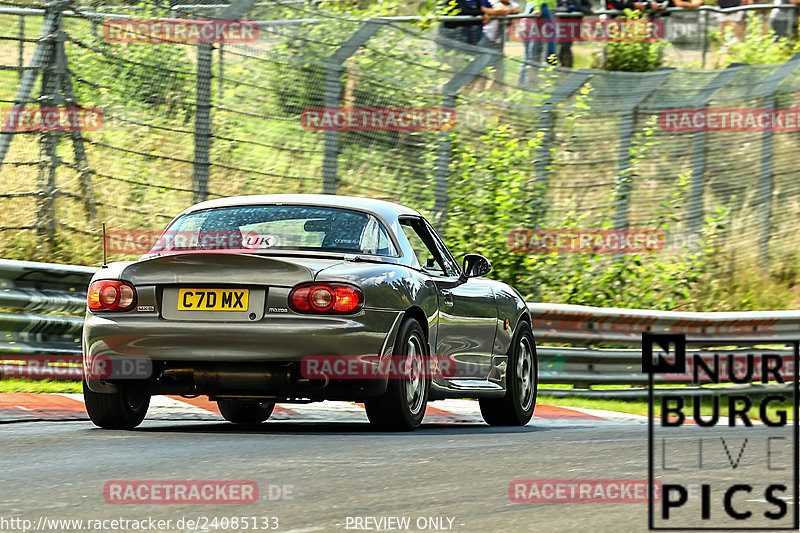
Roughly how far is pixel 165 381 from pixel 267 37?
281 inches

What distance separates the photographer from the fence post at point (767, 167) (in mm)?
17141

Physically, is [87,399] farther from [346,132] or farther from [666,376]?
[346,132]

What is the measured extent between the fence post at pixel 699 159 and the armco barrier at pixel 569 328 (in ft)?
9.26

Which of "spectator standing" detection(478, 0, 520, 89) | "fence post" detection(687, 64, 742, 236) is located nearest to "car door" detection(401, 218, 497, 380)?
"spectator standing" detection(478, 0, 520, 89)

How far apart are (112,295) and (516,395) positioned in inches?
122

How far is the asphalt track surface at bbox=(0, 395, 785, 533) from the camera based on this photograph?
16.3ft

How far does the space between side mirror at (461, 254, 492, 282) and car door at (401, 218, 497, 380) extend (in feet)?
0.18

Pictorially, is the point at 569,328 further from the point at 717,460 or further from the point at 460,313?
the point at 717,460

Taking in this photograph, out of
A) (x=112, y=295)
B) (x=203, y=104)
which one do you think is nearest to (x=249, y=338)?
(x=112, y=295)

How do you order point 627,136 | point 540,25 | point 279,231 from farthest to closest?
point 540,25 < point 627,136 < point 279,231

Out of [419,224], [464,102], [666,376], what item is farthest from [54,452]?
[464,102]

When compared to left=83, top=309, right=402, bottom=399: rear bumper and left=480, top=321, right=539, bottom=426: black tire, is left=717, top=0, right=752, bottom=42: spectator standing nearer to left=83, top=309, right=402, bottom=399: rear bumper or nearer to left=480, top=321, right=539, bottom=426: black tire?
left=480, top=321, right=539, bottom=426: black tire

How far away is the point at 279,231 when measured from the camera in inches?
317

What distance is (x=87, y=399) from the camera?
7816mm
